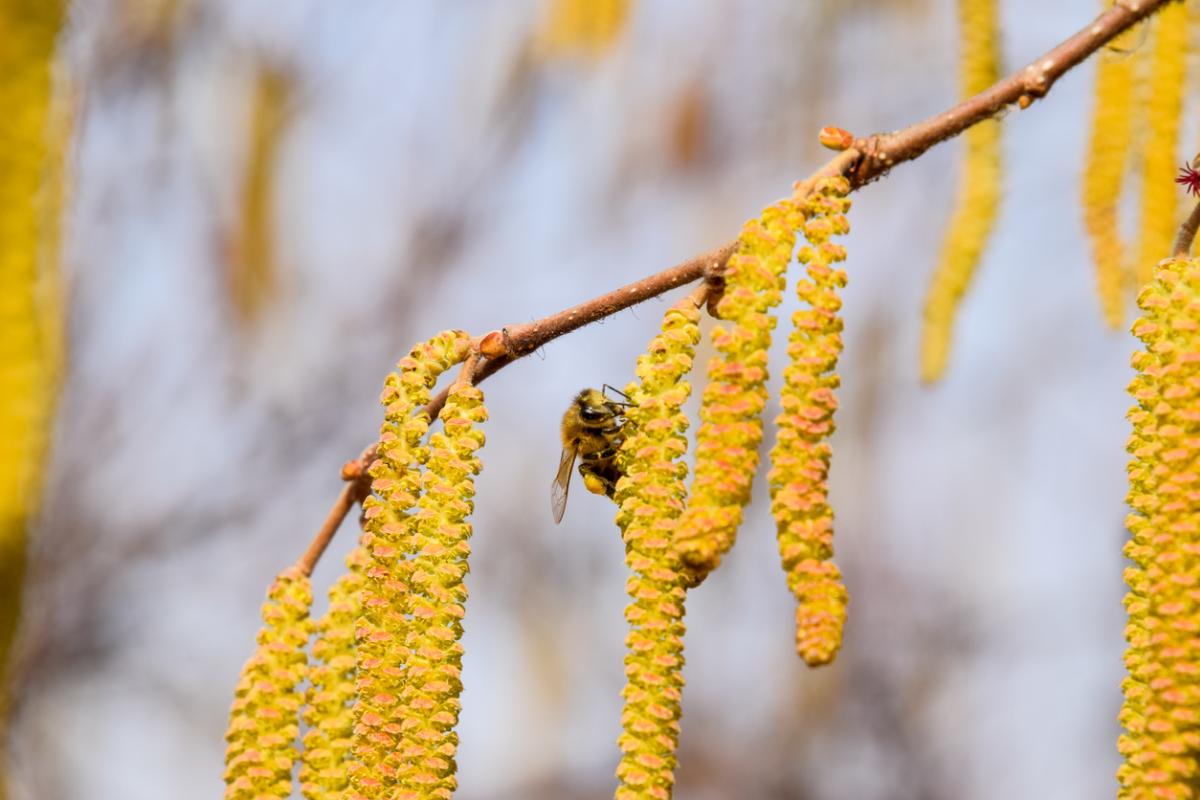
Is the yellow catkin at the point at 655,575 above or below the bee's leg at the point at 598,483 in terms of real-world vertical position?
below

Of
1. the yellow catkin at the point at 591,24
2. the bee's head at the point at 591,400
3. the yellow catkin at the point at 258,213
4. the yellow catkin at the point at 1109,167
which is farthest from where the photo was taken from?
the yellow catkin at the point at 258,213

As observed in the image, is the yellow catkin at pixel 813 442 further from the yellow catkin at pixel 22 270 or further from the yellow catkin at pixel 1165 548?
the yellow catkin at pixel 22 270

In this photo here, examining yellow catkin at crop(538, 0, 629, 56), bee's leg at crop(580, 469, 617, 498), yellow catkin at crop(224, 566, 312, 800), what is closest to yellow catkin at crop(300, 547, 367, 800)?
yellow catkin at crop(224, 566, 312, 800)

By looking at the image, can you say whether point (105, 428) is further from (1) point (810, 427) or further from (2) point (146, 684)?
(1) point (810, 427)

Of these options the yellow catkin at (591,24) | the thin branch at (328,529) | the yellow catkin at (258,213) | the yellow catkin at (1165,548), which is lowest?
the yellow catkin at (1165,548)

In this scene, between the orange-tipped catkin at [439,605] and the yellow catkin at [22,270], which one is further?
the orange-tipped catkin at [439,605]

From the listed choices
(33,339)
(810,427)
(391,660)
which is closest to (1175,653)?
(810,427)

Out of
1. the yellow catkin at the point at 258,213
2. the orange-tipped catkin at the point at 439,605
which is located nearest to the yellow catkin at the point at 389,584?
the orange-tipped catkin at the point at 439,605
